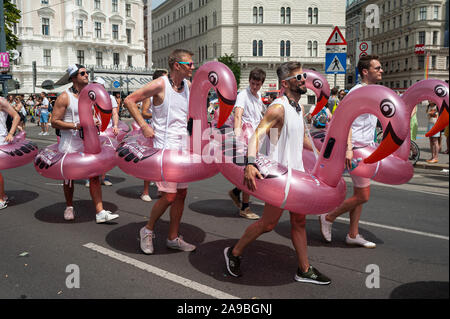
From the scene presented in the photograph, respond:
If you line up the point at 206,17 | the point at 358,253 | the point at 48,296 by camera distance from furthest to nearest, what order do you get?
the point at 206,17 < the point at 358,253 < the point at 48,296

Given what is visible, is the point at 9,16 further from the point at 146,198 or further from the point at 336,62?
the point at 146,198

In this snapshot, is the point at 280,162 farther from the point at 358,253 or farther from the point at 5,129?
the point at 5,129

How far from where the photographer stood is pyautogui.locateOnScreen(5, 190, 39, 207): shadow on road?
265 inches

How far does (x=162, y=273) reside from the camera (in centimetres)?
382

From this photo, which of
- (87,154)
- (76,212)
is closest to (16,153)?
(76,212)

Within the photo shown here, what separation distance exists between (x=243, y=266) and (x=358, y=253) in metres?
1.29

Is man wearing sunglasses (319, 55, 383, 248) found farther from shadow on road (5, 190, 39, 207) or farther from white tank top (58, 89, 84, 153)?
shadow on road (5, 190, 39, 207)

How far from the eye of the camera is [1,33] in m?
17.5

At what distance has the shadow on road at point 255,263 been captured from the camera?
3.69 metres

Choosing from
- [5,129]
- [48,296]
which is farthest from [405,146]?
[5,129]

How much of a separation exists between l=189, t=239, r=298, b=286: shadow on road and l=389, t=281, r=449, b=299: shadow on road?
164 cm

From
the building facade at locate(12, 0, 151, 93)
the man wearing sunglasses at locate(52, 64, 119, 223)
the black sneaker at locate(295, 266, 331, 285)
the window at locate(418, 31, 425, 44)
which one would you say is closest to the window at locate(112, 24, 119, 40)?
the building facade at locate(12, 0, 151, 93)

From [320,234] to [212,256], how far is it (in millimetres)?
1514

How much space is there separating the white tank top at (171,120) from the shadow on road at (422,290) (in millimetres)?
2545
